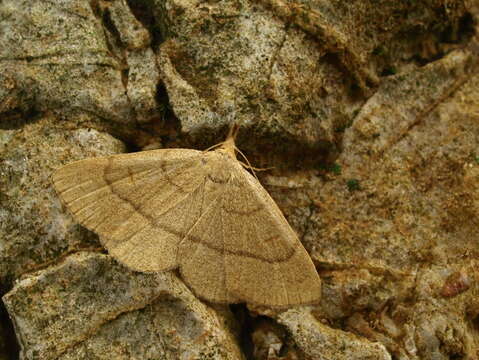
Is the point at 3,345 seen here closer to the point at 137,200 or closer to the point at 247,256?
the point at 137,200

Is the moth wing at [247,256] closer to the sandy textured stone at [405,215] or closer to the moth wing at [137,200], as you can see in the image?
the moth wing at [137,200]

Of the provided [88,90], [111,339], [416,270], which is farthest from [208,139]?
[416,270]

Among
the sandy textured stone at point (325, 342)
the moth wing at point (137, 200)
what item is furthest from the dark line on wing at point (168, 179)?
the sandy textured stone at point (325, 342)

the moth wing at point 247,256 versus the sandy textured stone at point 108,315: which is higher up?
the moth wing at point 247,256

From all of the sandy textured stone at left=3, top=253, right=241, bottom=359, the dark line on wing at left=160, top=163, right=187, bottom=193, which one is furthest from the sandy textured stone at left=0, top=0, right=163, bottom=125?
the sandy textured stone at left=3, top=253, right=241, bottom=359

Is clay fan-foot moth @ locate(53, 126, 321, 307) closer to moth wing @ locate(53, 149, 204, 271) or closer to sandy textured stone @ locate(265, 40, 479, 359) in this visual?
moth wing @ locate(53, 149, 204, 271)

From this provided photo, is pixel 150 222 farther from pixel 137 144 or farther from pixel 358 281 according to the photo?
pixel 358 281

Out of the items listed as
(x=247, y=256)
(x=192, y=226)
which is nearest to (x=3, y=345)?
(x=192, y=226)
